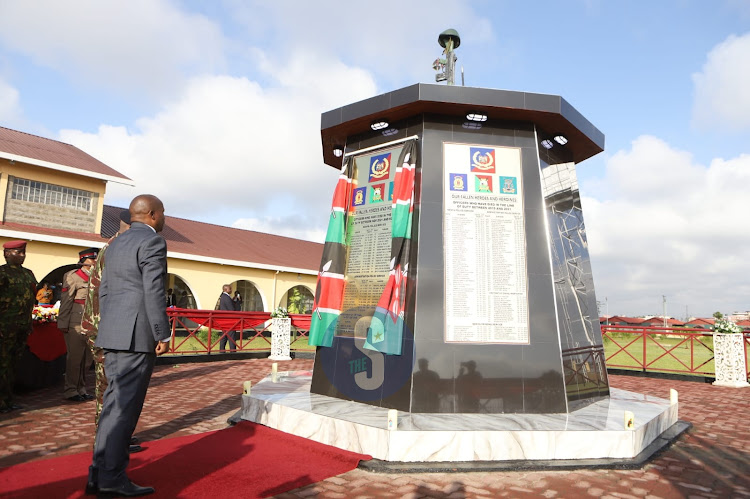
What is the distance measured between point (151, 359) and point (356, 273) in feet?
9.88

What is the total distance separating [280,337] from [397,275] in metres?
8.37

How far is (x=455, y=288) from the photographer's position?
539cm

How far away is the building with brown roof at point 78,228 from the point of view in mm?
14914

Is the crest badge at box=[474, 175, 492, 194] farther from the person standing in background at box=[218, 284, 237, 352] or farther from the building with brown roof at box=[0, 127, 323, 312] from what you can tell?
the building with brown roof at box=[0, 127, 323, 312]

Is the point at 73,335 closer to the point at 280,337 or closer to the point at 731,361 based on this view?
the point at 280,337

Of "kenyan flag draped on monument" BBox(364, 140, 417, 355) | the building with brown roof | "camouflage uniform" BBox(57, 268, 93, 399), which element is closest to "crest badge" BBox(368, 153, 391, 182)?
"kenyan flag draped on monument" BBox(364, 140, 417, 355)

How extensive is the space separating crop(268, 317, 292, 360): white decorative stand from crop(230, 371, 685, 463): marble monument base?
25.4 feet

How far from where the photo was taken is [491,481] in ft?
12.6

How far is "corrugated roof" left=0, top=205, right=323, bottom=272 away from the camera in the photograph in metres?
17.8

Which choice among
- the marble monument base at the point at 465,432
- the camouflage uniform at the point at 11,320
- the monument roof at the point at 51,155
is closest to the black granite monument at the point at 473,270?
the marble monument base at the point at 465,432

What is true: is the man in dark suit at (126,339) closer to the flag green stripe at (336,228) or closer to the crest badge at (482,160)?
the flag green stripe at (336,228)

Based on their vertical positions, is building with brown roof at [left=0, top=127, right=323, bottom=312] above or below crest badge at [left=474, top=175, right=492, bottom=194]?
above

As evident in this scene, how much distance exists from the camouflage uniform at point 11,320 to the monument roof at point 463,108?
4.31m

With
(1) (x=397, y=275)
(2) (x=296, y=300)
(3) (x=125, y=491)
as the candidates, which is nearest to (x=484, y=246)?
(1) (x=397, y=275)
